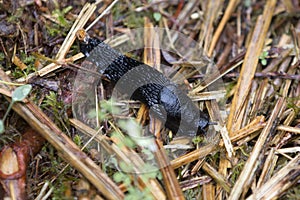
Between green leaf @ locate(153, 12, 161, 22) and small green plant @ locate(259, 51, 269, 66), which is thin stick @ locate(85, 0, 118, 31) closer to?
green leaf @ locate(153, 12, 161, 22)

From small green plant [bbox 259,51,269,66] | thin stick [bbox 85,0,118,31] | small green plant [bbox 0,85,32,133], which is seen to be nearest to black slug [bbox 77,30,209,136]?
thin stick [bbox 85,0,118,31]

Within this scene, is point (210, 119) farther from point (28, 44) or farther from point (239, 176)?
point (28, 44)

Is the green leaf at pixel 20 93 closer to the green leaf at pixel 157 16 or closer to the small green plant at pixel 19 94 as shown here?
the small green plant at pixel 19 94

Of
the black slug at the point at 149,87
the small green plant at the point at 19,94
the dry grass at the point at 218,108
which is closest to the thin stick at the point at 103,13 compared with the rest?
the dry grass at the point at 218,108

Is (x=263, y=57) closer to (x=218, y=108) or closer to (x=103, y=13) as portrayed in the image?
(x=218, y=108)

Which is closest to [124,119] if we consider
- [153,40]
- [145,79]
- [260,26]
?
[145,79]

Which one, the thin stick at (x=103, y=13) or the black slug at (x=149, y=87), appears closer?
the black slug at (x=149, y=87)
